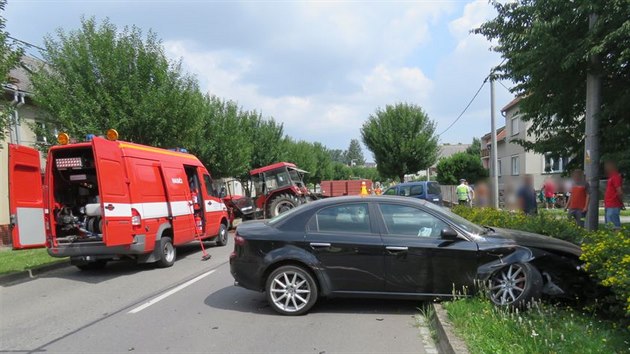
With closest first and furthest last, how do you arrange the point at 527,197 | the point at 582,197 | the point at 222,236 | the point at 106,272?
the point at 106,272
the point at 582,197
the point at 527,197
the point at 222,236

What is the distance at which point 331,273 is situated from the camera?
588 cm

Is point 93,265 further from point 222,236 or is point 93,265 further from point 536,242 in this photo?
point 536,242

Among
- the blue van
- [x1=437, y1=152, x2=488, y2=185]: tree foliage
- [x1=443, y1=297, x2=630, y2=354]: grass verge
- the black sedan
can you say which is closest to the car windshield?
the black sedan

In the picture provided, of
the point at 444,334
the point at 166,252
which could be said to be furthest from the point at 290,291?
the point at 166,252

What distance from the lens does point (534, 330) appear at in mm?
4379

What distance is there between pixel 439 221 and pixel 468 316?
1354mm

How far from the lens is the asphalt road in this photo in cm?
487

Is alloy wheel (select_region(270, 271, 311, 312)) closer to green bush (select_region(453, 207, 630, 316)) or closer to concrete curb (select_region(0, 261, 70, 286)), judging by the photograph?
green bush (select_region(453, 207, 630, 316))

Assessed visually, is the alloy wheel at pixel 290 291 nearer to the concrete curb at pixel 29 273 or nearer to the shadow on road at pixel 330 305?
the shadow on road at pixel 330 305

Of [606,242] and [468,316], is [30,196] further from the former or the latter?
[606,242]

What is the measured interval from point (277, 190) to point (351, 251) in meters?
14.9

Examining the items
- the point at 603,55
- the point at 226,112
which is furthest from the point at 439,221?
the point at 226,112

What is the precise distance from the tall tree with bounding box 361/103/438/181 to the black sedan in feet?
113

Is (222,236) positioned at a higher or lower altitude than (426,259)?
lower
